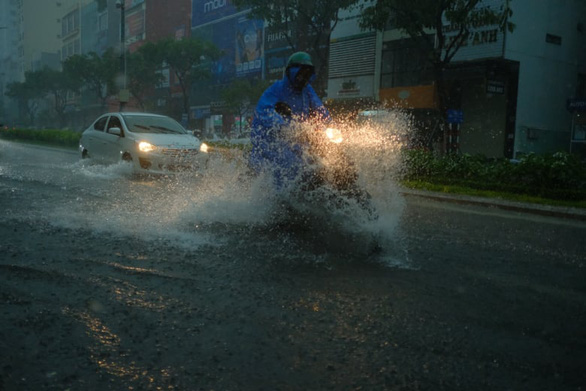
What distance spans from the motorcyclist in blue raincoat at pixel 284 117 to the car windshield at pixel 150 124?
7.20 metres

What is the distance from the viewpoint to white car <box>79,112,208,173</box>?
37.8ft

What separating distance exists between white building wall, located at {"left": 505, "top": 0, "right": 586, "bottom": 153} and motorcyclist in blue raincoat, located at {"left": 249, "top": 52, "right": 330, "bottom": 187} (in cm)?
2123

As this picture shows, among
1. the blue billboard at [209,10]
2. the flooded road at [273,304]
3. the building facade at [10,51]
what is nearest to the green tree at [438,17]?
the flooded road at [273,304]

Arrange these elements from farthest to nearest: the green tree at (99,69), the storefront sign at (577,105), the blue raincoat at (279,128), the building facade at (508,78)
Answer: the green tree at (99,69)
the building facade at (508,78)
the storefront sign at (577,105)
the blue raincoat at (279,128)

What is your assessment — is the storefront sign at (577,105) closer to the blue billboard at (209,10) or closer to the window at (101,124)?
the window at (101,124)

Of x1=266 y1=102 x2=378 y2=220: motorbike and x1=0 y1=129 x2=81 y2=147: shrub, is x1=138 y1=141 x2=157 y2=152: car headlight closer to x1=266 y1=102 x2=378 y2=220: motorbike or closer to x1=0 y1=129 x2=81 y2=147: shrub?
x1=266 y1=102 x2=378 y2=220: motorbike

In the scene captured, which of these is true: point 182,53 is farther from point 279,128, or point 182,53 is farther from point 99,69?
point 279,128

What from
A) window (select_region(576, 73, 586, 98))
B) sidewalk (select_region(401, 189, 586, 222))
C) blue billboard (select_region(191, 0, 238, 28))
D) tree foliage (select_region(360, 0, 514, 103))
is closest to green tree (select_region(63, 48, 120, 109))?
blue billboard (select_region(191, 0, 238, 28))

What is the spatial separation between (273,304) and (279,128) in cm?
229

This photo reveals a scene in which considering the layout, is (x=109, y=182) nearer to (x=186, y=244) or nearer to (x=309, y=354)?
(x=186, y=244)

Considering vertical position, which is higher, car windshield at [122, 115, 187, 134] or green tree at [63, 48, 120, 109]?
green tree at [63, 48, 120, 109]

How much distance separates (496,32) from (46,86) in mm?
61229

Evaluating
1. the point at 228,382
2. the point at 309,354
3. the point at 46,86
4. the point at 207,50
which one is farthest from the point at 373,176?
the point at 46,86

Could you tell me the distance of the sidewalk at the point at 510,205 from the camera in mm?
9125
